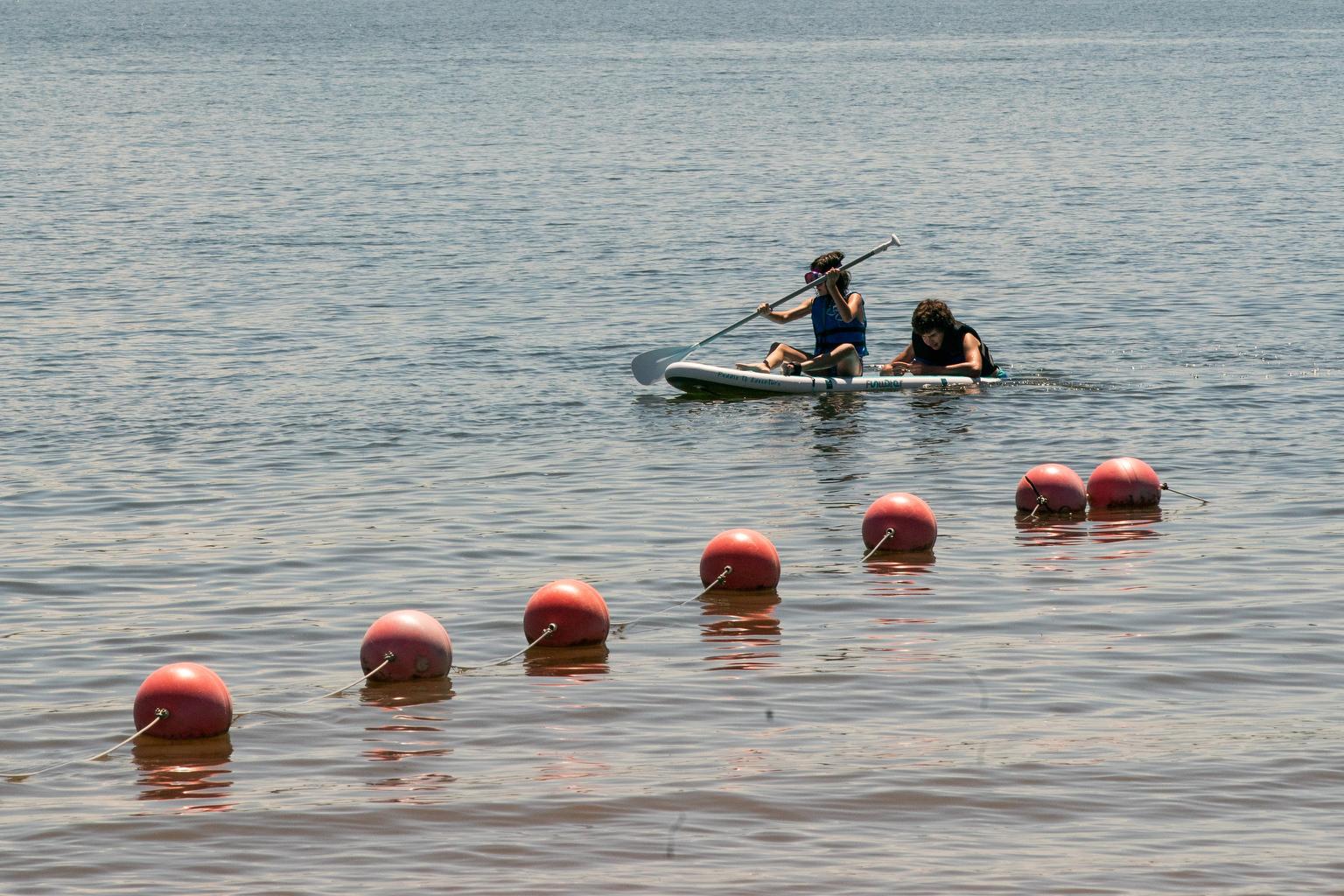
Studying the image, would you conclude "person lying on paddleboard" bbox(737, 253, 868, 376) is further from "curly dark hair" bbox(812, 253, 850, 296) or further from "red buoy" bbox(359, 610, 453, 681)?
"red buoy" bbox(359, 610, 453, 681)

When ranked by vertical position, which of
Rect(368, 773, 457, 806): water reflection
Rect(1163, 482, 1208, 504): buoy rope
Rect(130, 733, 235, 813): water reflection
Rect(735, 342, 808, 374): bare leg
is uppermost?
→ Rect(735, 342, 808, 374): bare leg

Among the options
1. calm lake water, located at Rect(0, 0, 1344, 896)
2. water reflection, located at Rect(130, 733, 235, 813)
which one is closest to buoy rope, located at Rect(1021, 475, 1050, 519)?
calm lake water, located at Rect(0, 0, 1344, 896)

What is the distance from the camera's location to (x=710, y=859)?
841 cm

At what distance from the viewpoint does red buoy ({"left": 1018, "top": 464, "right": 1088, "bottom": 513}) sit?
15047 mm

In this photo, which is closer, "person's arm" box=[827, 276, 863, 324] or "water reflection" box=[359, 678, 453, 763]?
"water reflection" box=[359, 678, 453, 763]

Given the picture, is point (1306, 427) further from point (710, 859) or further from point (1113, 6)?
point (1113, 6)

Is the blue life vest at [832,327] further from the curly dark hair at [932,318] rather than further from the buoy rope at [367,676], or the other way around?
the buoy rope at [367,676]

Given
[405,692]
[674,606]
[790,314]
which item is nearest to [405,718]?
[405,692]

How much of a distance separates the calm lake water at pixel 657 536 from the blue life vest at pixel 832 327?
28.3 inches

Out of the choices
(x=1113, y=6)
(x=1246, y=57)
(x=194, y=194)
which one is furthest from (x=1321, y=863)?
(x=1113, y=6)

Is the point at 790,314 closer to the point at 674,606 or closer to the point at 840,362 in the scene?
the point at 840,362

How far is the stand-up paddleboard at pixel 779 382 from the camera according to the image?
20766 mm

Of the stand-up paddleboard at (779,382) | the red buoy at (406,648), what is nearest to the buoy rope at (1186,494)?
the stand-up paddleboard at (779,382)

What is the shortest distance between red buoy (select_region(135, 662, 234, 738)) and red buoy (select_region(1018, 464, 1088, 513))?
7.33 metres
